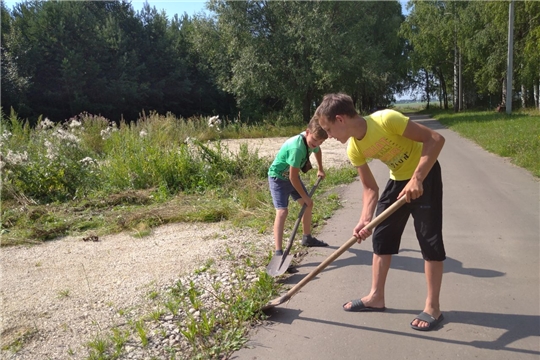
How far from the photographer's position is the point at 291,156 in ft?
15.2

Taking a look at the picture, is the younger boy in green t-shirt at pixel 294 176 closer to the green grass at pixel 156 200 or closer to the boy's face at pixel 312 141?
the boy's face at pixel 312 141

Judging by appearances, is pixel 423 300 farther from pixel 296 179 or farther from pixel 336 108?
pixel 336 108

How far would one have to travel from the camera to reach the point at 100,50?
32.0 m

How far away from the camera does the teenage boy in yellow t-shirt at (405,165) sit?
308 centimetres

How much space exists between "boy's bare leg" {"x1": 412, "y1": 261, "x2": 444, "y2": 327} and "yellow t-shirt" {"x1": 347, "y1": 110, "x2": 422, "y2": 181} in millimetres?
629

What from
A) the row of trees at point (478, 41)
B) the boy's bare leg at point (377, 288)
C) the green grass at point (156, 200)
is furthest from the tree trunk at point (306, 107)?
the boy's bare leg at point (377, 288)

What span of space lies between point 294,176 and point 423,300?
158 centimetres

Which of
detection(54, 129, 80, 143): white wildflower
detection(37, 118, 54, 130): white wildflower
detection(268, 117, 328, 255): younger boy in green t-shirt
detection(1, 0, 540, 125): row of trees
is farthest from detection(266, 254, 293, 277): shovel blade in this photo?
detection(1, 0, 540, 125): row of trees

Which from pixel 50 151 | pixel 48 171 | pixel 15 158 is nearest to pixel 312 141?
pixel 48 171

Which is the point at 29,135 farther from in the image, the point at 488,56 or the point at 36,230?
the point at 488,56

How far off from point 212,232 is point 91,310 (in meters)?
2.23

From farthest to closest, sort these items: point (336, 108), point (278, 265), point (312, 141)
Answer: point (312, 141), point (278, 265), point (336, 108)

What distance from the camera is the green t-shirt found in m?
4.57

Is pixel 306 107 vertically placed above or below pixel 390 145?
above
